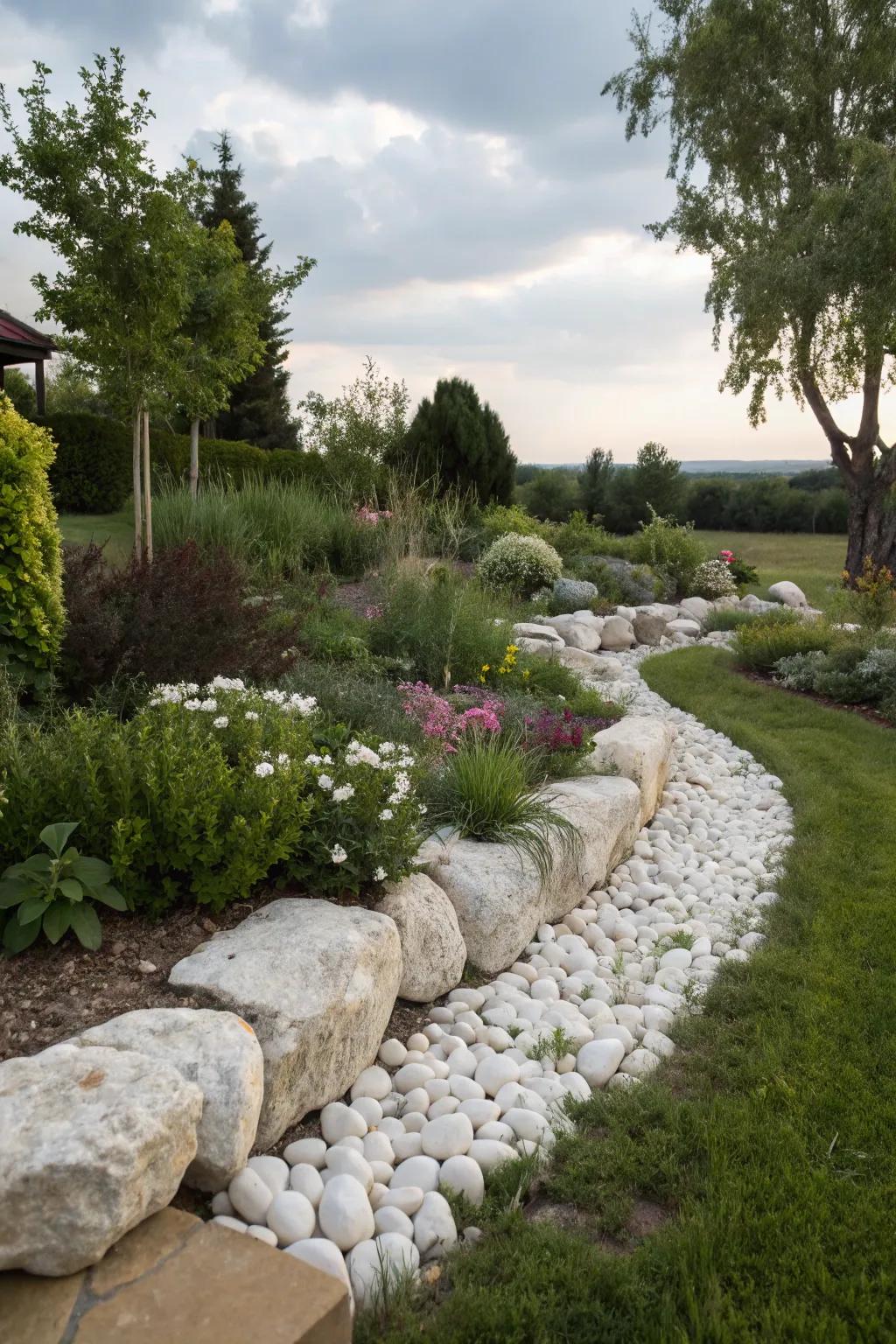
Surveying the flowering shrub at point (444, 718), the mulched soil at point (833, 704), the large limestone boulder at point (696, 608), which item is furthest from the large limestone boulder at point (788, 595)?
the flowering shrub at point (444, 718)

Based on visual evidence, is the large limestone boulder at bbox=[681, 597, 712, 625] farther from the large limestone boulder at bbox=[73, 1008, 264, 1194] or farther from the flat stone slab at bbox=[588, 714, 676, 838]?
the large limestone boulder at bbox=[73, 1008, 264, 1194]

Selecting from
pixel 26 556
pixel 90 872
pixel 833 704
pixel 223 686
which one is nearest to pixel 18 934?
pixel 90 872

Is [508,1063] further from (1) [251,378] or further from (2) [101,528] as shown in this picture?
(1) [251,378]

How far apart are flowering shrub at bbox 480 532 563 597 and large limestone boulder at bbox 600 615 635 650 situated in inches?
61.0

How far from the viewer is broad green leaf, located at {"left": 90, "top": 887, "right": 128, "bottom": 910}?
2.53 m

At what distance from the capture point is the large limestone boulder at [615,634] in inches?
397

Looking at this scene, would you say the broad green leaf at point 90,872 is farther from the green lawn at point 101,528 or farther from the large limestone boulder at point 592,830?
the green lawn at point 101,528

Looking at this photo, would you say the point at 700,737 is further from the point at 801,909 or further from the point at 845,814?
the point at 801,909

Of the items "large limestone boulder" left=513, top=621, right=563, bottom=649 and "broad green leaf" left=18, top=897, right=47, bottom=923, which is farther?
"large limestone boulder" left=513, top=621, right=563, bottom=649

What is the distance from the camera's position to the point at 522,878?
3488 millimetres

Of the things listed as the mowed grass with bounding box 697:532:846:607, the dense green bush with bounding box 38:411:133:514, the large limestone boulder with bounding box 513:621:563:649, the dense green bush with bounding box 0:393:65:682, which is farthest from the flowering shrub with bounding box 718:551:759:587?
the dense green bush with bounding box 0:393:65:682

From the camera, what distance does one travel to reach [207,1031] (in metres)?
2.12

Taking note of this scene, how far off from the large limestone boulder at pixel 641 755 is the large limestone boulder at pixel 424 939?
5.79ft

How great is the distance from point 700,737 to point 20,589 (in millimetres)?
4646
